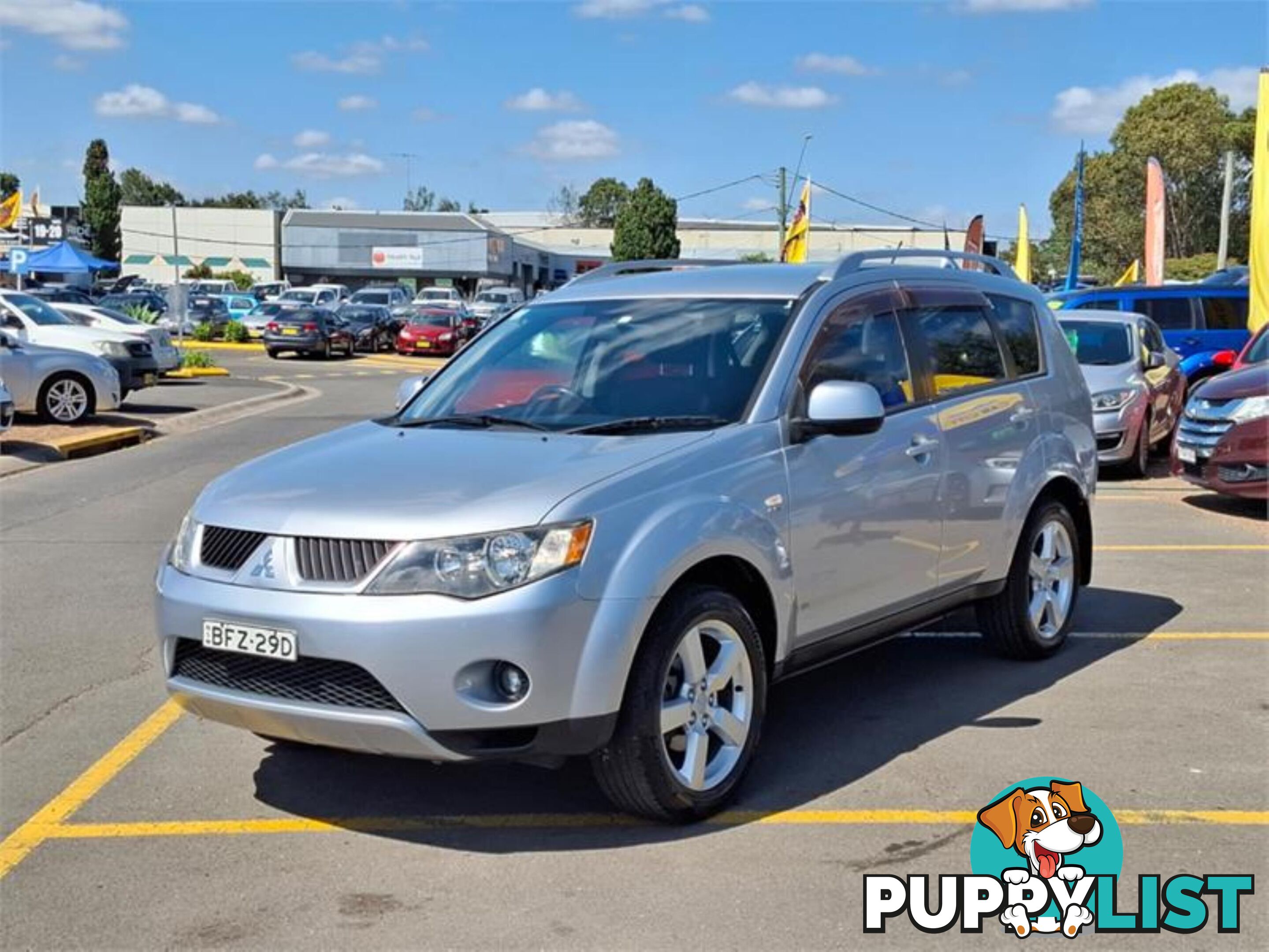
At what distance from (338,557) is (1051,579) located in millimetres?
3995

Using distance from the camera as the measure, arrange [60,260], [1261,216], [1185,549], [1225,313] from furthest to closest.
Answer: [60,260] < [1225,313] < [1261,216] < [1185,549]

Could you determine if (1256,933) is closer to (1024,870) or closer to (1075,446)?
(1024,870)

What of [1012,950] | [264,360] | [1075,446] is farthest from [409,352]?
[1012,950]

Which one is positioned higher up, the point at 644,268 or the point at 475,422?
the point at 644,268

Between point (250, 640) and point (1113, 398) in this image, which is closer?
point (250, 640)

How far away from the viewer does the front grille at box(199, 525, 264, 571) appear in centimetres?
445

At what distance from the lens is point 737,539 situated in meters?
4.66

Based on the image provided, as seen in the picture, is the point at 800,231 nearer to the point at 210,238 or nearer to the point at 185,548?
the point at 185,548

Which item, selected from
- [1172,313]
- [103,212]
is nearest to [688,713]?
[1172,313]

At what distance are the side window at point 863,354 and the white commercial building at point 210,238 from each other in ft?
263

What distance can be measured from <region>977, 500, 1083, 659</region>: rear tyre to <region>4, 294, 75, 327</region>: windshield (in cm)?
2053

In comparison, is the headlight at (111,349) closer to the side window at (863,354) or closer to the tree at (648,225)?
the side window at (863,354)

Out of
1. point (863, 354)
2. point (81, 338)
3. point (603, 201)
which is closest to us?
point (863, 354)

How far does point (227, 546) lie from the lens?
453 cm
